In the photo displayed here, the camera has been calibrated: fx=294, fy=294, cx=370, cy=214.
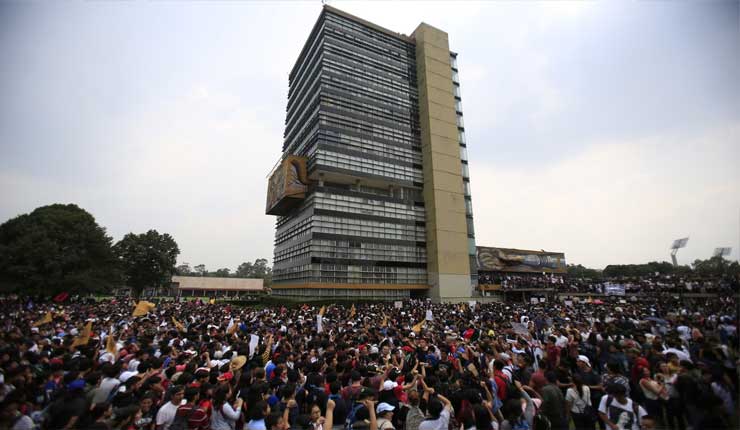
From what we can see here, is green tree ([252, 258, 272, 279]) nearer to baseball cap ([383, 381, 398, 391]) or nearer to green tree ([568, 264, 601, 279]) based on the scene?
green tree ([568, 264, 601, 279])

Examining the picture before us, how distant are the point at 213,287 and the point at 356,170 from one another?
169ft

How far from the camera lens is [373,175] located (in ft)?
147

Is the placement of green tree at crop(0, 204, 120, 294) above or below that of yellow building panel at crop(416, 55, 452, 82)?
below

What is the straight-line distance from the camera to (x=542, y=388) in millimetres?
4898

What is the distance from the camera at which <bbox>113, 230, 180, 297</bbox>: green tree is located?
48312mm

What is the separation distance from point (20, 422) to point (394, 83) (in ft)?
176

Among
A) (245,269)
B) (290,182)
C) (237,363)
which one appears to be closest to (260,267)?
(245,269)

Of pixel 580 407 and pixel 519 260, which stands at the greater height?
pixel 519 260

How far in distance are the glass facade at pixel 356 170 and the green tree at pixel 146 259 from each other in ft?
61.4

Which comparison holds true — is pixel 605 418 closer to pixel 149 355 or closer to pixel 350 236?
pixel 149 355

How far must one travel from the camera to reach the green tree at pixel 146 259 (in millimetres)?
48312

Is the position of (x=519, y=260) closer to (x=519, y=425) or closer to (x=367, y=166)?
(x=367, y=166)

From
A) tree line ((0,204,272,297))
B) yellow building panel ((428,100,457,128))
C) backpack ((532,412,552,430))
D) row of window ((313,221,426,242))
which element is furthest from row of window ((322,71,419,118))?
backpack ((532,412,552,430))

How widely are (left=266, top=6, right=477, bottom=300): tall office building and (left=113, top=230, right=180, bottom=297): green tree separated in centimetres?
1941
